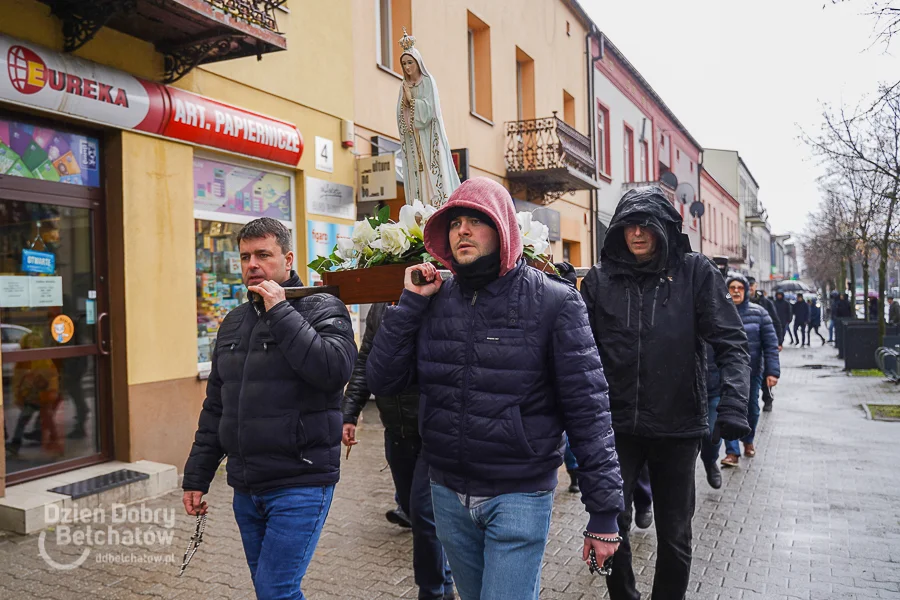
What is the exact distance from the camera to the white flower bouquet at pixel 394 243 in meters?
3.19

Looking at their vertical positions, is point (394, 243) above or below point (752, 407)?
above

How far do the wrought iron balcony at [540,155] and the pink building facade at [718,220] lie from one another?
23.0m

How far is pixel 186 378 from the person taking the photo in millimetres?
7605

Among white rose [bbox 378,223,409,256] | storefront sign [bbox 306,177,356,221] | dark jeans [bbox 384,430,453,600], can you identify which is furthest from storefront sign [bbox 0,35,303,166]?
dark jeans [bbox 384,430,453,600]

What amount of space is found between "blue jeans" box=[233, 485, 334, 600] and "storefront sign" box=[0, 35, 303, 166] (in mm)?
4586

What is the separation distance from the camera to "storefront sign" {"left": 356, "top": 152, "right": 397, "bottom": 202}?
32.7ft

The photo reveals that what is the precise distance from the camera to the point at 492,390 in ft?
8.17

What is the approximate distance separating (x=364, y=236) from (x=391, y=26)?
922cm

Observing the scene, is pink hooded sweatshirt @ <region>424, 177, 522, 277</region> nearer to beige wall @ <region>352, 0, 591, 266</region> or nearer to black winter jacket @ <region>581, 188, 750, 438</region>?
black winter jacket @ <region>581, 188, 750, 438</region>

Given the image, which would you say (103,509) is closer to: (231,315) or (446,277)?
(231,315)

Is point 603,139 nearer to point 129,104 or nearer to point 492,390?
point 129,104

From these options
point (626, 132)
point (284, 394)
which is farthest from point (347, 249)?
point (626, 132)

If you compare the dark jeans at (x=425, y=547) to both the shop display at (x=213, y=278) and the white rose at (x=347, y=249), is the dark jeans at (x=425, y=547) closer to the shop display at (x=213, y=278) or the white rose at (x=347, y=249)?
the white rose at (x=347, y=249)

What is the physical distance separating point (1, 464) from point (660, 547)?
193 inches
